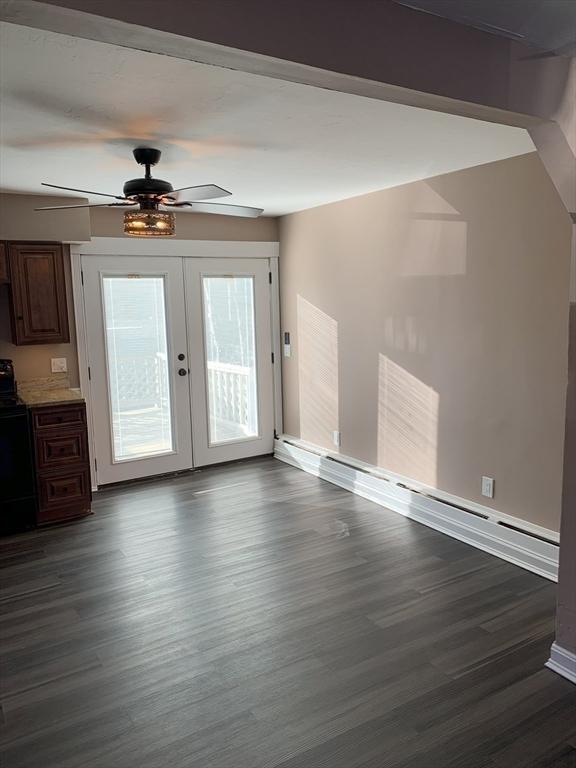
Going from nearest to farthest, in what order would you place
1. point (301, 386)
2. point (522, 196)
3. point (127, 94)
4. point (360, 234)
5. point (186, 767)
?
point (186, 767) < point (127, 94) < point (522, 196) < point (360, 234) < point (301, 386)

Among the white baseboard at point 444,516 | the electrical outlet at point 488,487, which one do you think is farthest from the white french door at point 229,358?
the electrical outlet at point 488,487

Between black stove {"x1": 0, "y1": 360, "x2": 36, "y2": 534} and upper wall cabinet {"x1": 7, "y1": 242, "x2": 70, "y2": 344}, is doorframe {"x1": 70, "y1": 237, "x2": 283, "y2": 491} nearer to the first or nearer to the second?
upper wall cabinet {"x1": 7, "y1": 242, "x2": 70, "y2": 344}

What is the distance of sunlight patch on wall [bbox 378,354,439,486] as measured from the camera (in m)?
4.13

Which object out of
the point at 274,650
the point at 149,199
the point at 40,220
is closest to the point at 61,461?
the point at 40,220

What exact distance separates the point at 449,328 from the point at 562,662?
2.11m

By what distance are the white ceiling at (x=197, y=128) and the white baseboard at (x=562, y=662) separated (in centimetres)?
237

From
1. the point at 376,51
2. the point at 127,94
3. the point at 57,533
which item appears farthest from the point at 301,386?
the point at 376,51

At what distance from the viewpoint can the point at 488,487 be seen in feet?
12.1

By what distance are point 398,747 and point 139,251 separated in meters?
4.14

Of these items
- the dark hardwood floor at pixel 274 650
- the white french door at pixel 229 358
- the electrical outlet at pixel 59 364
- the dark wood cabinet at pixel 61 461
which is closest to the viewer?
the dark hardwood floor at pixel 274 650

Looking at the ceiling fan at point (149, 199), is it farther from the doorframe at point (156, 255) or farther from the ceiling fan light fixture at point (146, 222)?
the doorframe at point (156, 255)

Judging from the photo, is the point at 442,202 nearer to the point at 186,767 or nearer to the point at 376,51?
the point at 376,51

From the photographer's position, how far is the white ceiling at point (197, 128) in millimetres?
1983

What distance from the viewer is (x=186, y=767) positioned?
2012 millimetres
